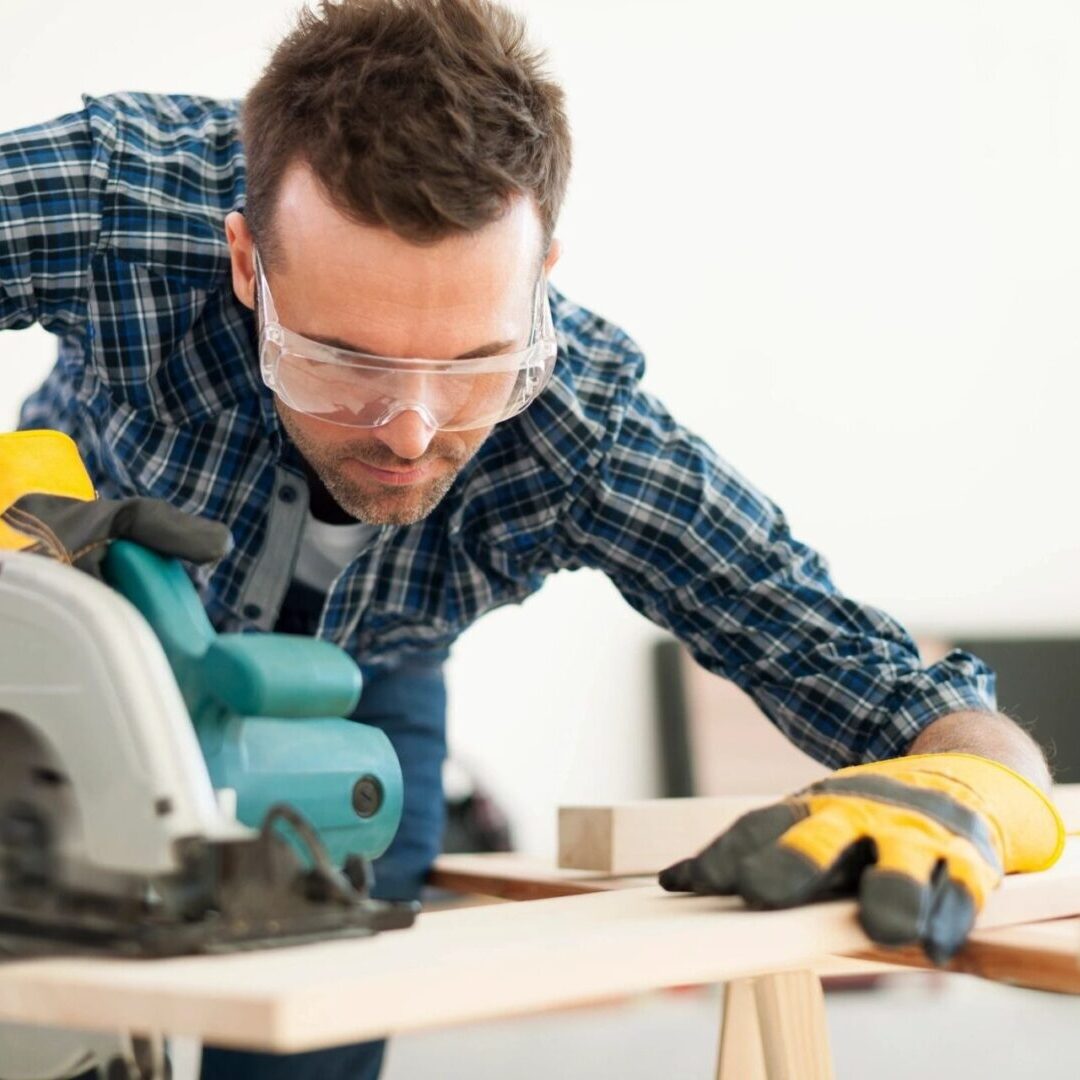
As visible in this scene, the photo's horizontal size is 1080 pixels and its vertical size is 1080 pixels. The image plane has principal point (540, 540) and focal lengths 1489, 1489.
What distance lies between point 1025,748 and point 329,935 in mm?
863

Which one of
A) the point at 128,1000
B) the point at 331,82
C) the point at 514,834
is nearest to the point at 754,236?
the point at 514,834

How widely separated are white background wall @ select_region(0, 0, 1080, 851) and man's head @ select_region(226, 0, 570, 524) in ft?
10.6

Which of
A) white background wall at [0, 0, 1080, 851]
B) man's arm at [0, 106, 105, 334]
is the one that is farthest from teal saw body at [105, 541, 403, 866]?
white background wall at [0, 0, 1080, 851]

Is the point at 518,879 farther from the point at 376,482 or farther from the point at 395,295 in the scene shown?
the point at 395,295

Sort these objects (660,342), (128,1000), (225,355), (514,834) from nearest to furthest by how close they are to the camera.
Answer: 1. (128,1000)
2. (225,355)
3. (514,834)
4. (660,342)

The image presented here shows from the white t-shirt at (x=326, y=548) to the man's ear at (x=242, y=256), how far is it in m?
0.33

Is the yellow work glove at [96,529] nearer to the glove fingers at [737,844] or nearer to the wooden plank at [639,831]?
the glove fingers at [737,844]

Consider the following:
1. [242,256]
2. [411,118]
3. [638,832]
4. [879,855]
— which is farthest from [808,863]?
[242,256]

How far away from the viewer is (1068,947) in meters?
1.07

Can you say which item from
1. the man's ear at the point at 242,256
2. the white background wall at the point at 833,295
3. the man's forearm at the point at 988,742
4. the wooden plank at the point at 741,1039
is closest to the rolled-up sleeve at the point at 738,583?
the man's forearm at the point at 988,742

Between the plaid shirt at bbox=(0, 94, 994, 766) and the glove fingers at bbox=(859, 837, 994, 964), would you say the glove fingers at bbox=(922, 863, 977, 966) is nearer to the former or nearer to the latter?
the glove fingers at bbox=(859, 837, 994, 964)

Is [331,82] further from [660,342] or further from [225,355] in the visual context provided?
[660,342]

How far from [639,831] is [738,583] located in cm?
38

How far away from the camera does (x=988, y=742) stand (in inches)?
61.1
